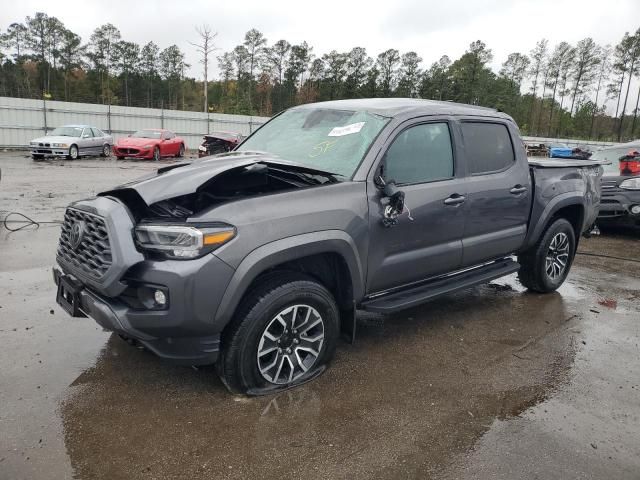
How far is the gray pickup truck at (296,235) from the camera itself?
2.82 meters

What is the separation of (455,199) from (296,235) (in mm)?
1634

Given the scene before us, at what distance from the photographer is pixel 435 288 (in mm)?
4098

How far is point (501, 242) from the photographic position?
4664 mm

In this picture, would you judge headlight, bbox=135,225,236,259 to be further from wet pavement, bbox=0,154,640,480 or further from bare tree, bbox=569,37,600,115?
bare tree, bbox=569,37,600,115

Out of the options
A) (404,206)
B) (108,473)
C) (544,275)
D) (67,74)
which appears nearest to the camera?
(108,473)

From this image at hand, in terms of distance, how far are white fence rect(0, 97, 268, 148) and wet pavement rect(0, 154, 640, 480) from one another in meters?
24.4

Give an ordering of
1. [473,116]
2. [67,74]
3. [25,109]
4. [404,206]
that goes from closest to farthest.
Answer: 1. [404,206]
2. [473,116]
3. [25,109]
4. [67,74]

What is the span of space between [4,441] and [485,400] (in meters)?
2.90

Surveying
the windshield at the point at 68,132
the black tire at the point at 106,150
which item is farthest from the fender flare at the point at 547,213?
the black tire at the point at 106,150

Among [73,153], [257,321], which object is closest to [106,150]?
[73,153]

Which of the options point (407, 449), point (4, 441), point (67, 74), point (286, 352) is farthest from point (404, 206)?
point (67, 74)

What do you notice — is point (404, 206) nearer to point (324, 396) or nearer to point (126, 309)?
point (324, 396)

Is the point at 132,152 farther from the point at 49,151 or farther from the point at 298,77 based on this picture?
the point at 298,77

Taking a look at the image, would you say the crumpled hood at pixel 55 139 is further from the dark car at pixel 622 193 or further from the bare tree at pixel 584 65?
the bare tree at pixel 584 65
